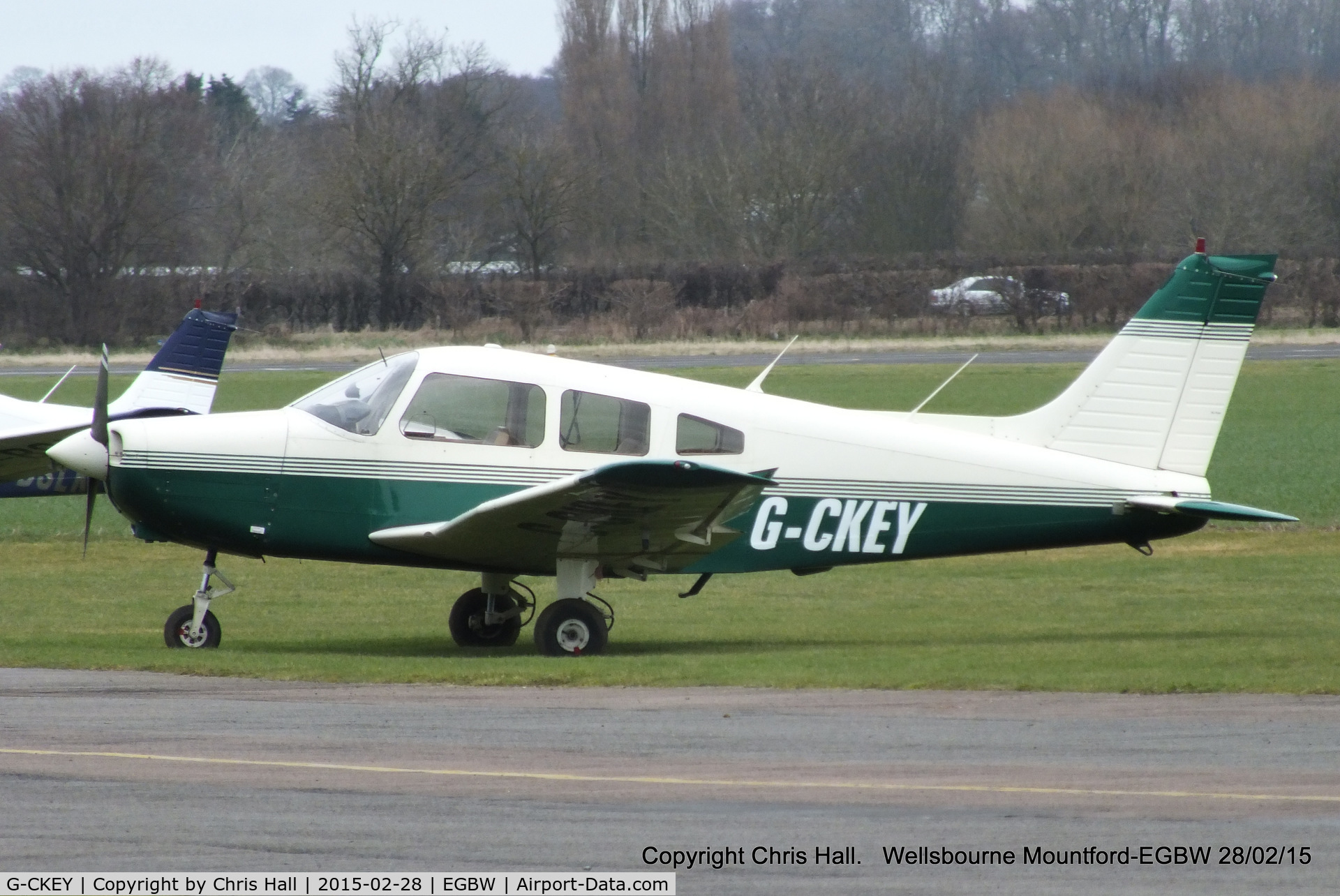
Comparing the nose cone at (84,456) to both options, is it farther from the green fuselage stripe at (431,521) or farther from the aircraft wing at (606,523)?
the aircraft wing at (606,523)

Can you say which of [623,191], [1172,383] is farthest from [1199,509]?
[623,191]

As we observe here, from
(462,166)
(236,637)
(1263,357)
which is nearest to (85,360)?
(462,166)

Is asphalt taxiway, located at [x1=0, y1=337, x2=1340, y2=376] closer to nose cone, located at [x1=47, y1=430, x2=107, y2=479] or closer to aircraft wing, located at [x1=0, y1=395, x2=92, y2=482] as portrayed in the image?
aircraft wing, located at [x1=0, y1=395, x2=92, y2=482]

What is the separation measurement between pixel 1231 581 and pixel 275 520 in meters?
8.91

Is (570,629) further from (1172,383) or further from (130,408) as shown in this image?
(130,408)

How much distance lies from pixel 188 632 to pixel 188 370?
7.75 meters

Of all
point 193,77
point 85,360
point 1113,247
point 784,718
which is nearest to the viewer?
point 784,718

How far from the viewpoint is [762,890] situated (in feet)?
17.8

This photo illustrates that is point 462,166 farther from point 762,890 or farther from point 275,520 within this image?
point 762,890

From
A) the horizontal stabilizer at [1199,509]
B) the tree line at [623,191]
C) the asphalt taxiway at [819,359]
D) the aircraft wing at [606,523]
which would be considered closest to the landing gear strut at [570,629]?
the aircraft wing at [606,523]

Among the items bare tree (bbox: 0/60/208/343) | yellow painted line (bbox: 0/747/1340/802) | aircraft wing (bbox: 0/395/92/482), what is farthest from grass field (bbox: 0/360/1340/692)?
bare tree (bbox: 0/60/208/343)

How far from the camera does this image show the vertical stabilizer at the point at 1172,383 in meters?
11.6

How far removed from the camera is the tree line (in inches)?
2112

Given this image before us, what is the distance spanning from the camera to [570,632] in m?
10.9
